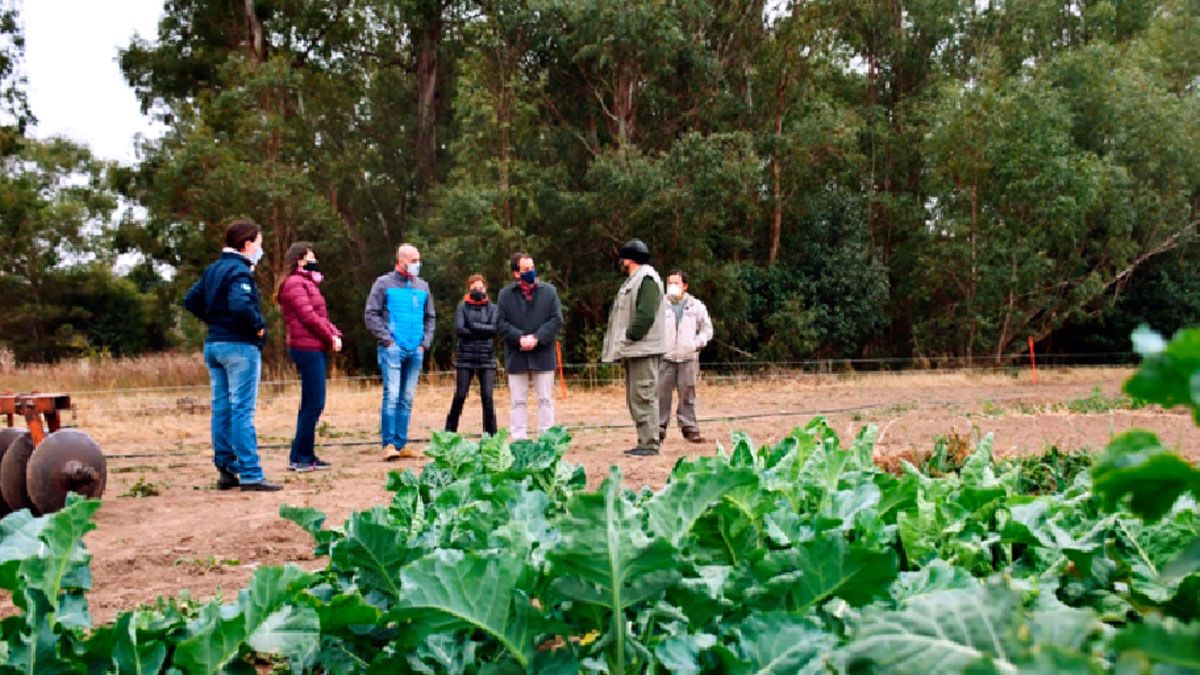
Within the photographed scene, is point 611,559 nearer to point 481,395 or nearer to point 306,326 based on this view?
point 306,326

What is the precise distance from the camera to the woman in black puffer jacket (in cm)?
945

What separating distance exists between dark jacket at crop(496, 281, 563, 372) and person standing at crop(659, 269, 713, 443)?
1.34 m

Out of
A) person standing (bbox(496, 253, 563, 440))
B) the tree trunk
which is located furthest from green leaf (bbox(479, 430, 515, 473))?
the tree trunk

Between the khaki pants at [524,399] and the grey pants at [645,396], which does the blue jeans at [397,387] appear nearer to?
the khaki pants at [524,399]

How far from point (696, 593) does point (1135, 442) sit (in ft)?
2.49

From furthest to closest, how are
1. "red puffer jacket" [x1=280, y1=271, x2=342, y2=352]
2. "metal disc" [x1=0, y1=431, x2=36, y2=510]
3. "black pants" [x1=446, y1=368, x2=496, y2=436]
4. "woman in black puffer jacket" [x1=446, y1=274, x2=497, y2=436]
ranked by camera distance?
"woman in black puffer jacket" [x1=446, y1=274, x2=497, y2=436] → "black pants" [x1=446, y1=368, x2=496, y2=436] → "red puffer jacket" [x1=280, y1=271, x2=342, y2=352] → "metal disc" [x1=0, y1=431, x2=36, y2=510]

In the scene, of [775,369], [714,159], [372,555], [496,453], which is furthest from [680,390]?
[714,159]

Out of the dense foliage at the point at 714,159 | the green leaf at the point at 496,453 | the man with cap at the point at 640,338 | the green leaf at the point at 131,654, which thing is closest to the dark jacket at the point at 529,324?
the man with cap at the point at 640,338

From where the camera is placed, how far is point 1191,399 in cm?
58

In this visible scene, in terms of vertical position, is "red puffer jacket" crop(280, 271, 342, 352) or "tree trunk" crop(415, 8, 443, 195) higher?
"tree trunk" crop(415, 8, 443, 195)

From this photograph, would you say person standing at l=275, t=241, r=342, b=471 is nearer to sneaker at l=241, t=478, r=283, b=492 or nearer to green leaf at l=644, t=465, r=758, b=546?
sneaker at l=241, t=478, r=283, b=492

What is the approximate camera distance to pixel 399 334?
876 centimetres

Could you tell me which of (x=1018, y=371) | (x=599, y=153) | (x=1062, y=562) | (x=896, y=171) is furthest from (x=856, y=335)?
(x=1062, y=562)

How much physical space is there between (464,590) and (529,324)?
7895mm
